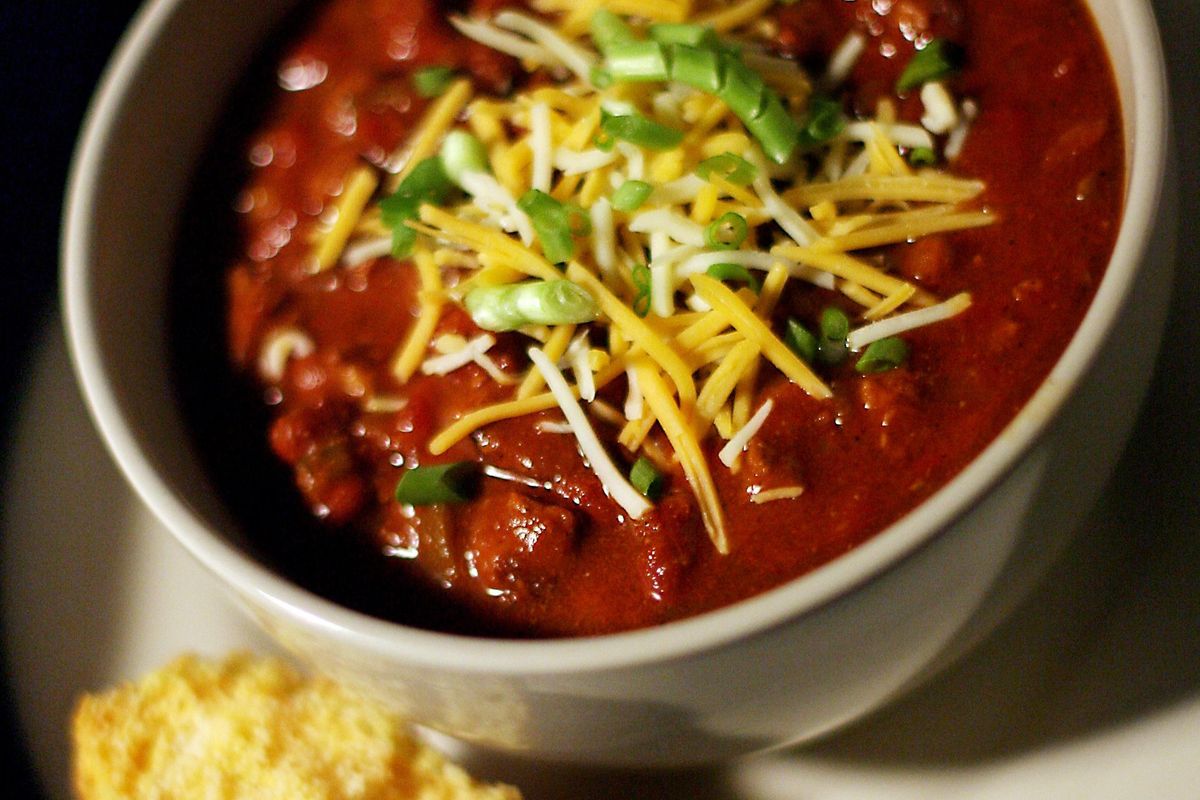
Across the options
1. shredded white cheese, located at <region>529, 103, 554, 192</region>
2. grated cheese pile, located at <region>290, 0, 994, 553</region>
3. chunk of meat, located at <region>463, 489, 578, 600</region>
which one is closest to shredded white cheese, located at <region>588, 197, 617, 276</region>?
grated cheese pile, located at <region>290, 0, 994, 553</region>

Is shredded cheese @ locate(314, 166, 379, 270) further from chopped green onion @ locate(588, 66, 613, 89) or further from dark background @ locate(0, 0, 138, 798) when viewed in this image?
dark background @ locate(0, 0, 138, 798)

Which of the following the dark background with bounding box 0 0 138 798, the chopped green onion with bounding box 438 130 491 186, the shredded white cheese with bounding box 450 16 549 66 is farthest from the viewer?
the dark background with bounding box 0 0 138 798

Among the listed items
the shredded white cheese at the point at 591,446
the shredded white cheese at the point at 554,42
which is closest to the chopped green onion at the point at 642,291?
the shredded white cheese at the point at 591,446

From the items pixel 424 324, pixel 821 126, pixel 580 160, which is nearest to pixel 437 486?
pixel 424 324

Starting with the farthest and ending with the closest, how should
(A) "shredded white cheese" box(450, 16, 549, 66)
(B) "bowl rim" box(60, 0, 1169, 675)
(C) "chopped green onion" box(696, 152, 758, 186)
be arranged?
(A) "shredded white cheese" box(450, 16, 549, 66), (C) "chopped green onion" box(696, 152, 758, 186), (B) "bowl rim" box(60, 0, 1169, 675)

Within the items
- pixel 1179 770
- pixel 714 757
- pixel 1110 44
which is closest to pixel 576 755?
pixel 714 757

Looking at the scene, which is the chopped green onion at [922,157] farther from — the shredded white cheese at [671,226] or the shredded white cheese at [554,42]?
the shredded white cheese at [554,42]

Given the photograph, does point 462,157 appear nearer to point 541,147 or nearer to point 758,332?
point 541,147
